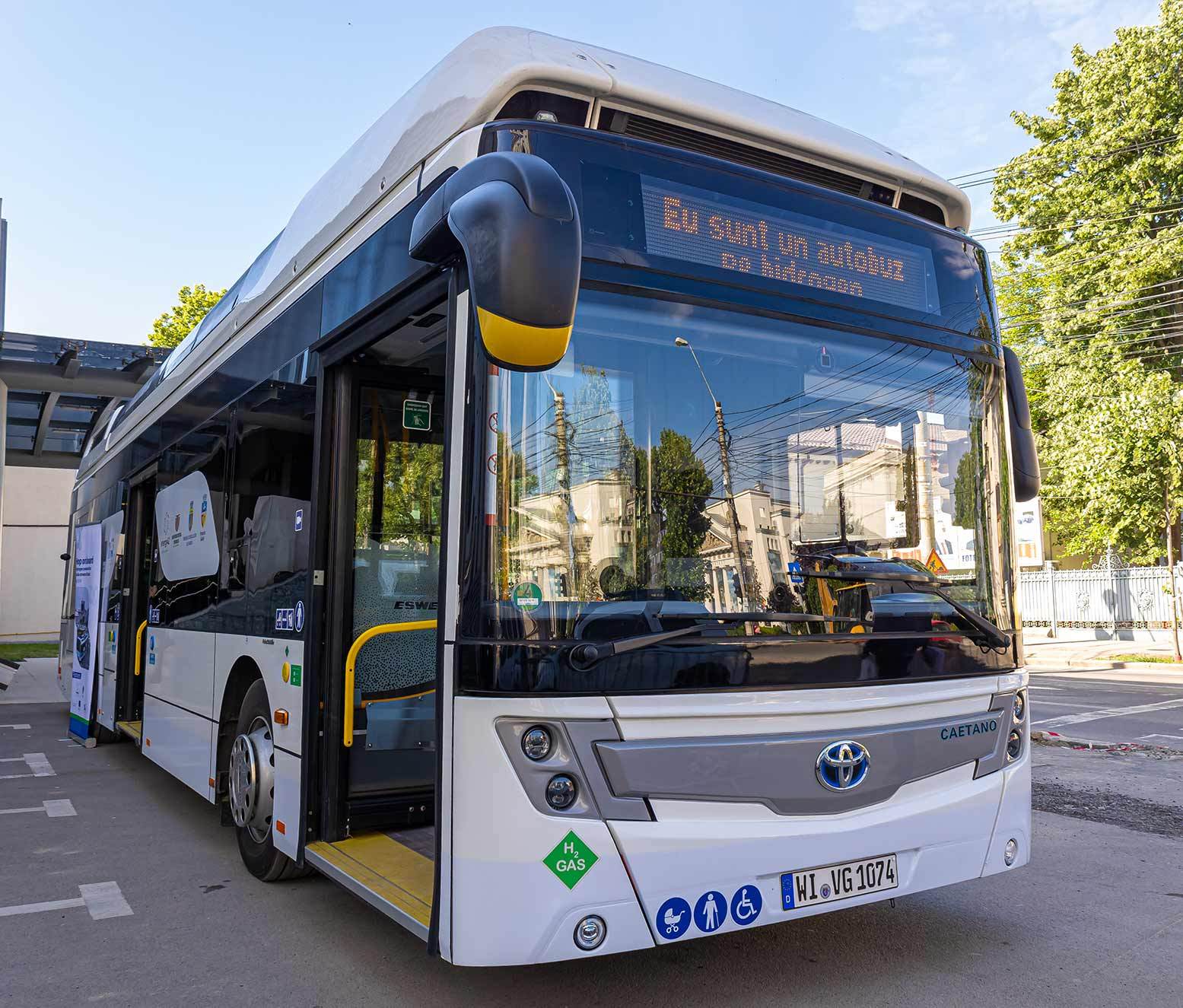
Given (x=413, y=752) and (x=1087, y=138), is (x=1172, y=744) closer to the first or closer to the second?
(x=413, y=752)

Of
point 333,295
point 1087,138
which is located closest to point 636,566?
point 333,295

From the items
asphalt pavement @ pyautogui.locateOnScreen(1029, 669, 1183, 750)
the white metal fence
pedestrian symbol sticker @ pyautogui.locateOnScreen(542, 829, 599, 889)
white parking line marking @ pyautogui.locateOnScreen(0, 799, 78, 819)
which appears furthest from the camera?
the white metal fence

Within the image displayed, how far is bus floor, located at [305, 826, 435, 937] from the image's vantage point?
3.69m

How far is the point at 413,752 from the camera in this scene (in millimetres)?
5148

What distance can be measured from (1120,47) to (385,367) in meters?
27.5

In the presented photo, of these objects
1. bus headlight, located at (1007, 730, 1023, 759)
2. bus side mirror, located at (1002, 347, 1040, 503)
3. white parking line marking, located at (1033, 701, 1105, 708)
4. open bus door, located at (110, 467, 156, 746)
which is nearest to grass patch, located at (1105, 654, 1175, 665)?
white parking line marking, located at (1033, 701, 1105, 708)

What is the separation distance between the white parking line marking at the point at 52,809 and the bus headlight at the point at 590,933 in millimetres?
5398

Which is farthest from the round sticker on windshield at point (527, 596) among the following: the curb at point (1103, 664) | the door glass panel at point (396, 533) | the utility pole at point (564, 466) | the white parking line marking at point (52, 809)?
the curb at point (1103, 664)

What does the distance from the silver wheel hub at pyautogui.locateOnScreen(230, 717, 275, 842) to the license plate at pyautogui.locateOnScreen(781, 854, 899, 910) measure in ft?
9.01

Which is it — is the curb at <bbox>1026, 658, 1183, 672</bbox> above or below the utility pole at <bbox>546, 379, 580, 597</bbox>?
below

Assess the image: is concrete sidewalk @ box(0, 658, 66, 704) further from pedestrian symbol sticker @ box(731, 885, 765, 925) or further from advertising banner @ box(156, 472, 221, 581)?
pedestrian symbol sticker @ box(731, 885, 765, 925)

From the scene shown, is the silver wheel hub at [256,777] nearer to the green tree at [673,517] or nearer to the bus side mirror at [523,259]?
the green tree at [673,517]

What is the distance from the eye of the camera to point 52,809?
7.38m

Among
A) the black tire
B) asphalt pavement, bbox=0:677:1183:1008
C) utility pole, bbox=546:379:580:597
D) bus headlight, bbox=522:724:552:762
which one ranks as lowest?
asphalt pavement, bbox=0:677:1183:1008
